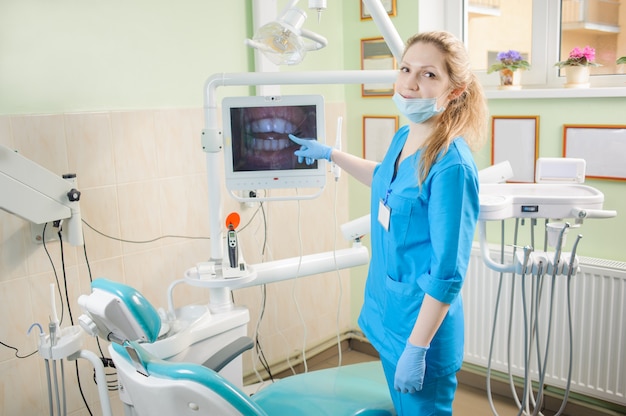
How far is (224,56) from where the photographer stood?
9.70 feet

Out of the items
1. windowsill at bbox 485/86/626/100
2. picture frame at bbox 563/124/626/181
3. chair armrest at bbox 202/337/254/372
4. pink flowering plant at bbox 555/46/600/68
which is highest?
pink flowering plant at bbox 555/46/600/68

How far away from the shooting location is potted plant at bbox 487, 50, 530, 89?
119 inches

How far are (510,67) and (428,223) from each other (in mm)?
1540

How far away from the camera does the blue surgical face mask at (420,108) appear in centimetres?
181

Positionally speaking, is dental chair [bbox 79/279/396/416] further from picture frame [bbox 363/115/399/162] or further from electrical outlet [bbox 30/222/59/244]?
picture frame [bbox 363/115/399/162]

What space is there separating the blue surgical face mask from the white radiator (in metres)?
1.28

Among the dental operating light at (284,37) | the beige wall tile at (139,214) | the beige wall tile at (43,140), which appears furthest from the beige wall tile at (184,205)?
the dental operating light at (284,37)

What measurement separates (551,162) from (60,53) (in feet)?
5.94

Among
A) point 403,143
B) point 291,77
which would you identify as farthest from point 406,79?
point 291,77

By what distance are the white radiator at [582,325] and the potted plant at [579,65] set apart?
763 mm

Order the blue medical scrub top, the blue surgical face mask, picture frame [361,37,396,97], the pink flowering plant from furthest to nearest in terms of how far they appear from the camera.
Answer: picture frame [361,37,396,97] < the pink flowering plant < the blue surgical face mask < the blue medical scrub top

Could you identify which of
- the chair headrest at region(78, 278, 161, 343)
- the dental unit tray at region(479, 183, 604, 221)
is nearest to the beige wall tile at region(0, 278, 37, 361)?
the chair headrest at region(78, 278, 161, 343)

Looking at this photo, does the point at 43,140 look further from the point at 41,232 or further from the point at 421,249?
the point at 421,249

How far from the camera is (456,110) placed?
1.85 metres
